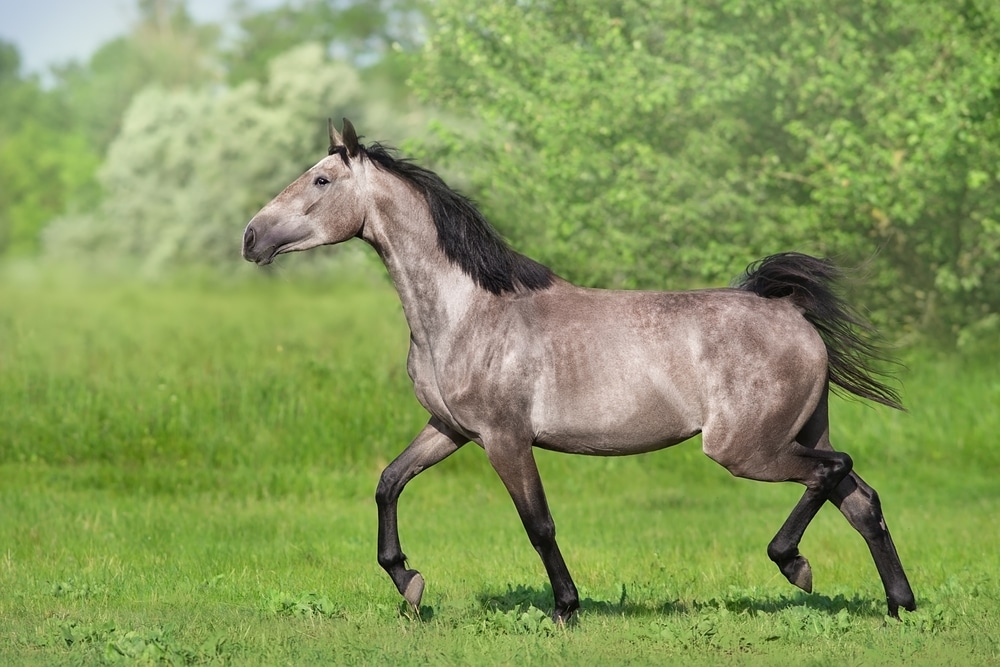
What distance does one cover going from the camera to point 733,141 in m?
16.6

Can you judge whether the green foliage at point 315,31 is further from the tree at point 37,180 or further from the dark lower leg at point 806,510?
the dark lower leg at point 806,510

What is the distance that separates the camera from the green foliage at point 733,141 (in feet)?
48.5

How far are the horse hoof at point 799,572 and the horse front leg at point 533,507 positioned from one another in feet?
4.01

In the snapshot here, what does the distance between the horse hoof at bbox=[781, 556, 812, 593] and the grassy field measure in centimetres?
19

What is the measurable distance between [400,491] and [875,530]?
2635 millimetres

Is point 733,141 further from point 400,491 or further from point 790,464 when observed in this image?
point 400,491

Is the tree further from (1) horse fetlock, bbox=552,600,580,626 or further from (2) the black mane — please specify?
(1) horse fetlock, bbox=552,600,580,626

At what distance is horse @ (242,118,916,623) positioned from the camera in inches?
276

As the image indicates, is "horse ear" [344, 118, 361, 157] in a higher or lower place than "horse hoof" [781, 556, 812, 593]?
higher

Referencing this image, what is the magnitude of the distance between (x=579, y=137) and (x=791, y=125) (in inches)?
96.9

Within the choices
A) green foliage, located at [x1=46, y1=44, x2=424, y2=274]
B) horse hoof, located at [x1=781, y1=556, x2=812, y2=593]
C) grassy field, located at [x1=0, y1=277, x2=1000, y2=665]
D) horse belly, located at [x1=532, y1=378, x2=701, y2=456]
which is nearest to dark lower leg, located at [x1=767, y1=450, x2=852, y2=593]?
horse hoof, located at [x1=781, y1=556, x2=812, y2=593]

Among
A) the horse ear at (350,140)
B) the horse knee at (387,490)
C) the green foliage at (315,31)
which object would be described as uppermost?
the green foliage at (315,31)

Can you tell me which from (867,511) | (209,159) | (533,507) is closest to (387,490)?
(533,507)

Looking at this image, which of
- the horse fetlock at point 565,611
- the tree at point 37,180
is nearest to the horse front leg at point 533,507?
the horse fetlock at point 565,611
